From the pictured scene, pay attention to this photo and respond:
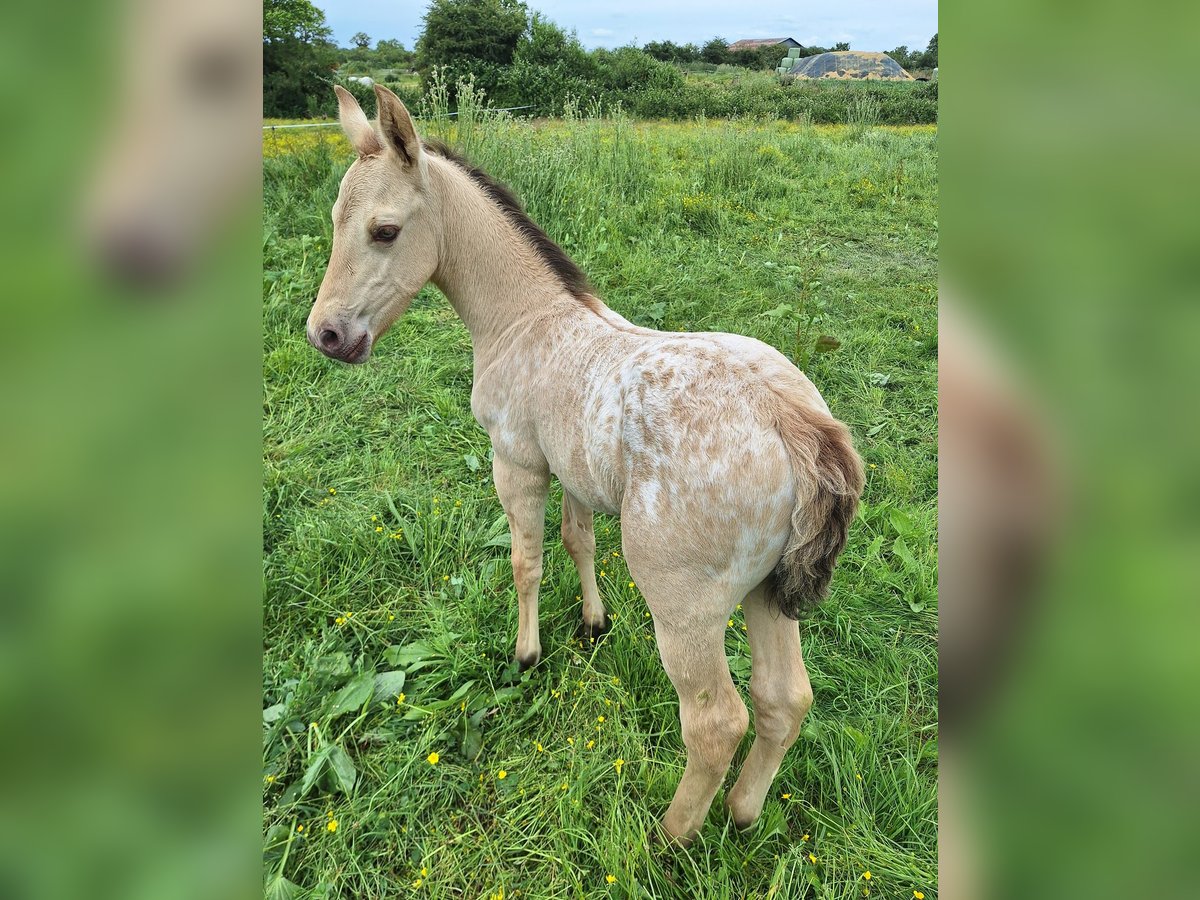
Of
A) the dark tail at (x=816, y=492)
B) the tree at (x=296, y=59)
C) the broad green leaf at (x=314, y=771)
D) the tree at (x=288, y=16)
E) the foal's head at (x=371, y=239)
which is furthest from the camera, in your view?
the tree at (x=296, y=59)

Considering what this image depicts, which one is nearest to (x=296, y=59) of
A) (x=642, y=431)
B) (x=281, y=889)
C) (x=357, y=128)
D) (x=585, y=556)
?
(x=357, y=128)

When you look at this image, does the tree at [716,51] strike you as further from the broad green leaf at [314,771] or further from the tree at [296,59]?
the broad green leaf at [314,771]

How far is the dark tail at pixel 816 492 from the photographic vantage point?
1646 mm

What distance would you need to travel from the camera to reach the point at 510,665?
2723mm

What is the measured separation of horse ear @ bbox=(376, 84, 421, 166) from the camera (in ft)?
6.91

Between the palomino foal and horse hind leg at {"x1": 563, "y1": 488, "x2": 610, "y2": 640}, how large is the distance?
2 cm

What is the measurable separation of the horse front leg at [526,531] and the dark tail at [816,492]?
3.67ft

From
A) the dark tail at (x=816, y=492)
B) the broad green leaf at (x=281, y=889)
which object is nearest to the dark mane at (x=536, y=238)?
the dark tail at (x=816, y=492)

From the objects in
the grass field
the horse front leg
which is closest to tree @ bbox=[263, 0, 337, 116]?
the grass field

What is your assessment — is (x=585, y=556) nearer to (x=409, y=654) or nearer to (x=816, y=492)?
(x=409, y=654)

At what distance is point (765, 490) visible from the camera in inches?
66.0

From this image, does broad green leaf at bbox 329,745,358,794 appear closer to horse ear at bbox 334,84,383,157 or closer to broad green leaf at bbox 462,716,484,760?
broad green leaf at bbox 462,716,484,760
